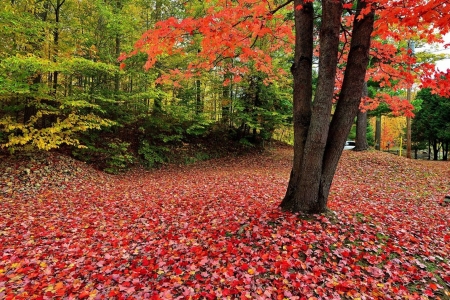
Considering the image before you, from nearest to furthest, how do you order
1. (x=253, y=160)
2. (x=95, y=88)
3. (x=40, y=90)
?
(x=40, y=90) < (x=95, y=88) < (x=253, y=160)

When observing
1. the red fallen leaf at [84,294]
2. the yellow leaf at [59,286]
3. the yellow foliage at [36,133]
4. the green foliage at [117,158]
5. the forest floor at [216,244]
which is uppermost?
the yellow foliage at [36,133]

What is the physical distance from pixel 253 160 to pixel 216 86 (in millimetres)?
4760

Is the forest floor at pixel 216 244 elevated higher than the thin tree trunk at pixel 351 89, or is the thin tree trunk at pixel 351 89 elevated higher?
the thin tree trunk at pixel 351 89

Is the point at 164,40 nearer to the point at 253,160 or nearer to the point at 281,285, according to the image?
the point at 281,285

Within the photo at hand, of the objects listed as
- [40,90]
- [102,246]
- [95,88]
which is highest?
[95,88]

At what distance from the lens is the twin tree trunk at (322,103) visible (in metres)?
3.96

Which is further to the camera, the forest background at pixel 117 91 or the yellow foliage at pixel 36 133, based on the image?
the forest background at pixel 117 91

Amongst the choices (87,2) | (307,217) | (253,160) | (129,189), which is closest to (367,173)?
(253,160)

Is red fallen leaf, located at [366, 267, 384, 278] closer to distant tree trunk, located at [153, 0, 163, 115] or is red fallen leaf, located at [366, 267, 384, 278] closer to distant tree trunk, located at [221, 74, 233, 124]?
distant tree trunk, located at [221, 74, 233, 124]

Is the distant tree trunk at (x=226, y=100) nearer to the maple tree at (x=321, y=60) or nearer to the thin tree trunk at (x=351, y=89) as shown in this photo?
the maple tree at (x=321, y=60)

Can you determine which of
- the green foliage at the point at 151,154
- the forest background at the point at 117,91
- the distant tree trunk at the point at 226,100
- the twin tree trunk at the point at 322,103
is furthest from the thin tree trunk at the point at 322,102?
the green foliage at the point at 151,154

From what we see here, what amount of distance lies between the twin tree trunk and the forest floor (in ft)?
1.97

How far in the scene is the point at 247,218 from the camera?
16.1 ft

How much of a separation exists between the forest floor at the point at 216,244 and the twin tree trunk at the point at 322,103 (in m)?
0.60
